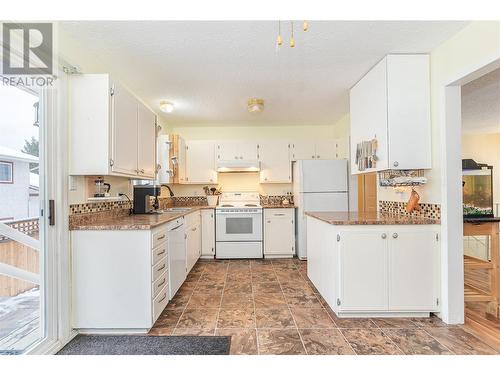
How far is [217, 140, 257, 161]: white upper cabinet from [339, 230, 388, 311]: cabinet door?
2.60m

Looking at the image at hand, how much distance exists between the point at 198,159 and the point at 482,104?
14.4 ft

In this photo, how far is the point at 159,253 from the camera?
2.19m

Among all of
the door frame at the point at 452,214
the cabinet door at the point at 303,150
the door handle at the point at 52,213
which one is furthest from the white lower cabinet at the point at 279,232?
the door handle at the point at 52,213

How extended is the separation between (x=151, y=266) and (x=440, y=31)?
294 centimetres

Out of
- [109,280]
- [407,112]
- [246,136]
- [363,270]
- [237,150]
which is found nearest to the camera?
[109,280]

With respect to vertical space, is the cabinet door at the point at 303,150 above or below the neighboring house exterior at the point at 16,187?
above

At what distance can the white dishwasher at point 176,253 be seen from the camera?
2.53 metres

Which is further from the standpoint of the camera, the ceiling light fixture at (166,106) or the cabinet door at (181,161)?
the cabinet door at (181,161)

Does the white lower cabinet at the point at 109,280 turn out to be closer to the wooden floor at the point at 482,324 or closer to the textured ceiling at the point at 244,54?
the textured ceiling at the point at 244,54

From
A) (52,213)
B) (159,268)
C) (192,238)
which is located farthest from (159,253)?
(192,238)

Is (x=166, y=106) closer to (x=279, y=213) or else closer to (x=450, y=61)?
(x=279, y=213)

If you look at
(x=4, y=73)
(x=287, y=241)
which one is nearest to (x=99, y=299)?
(x=4, y=73)

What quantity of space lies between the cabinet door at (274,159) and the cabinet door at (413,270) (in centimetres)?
248

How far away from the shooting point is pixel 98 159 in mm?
2014
